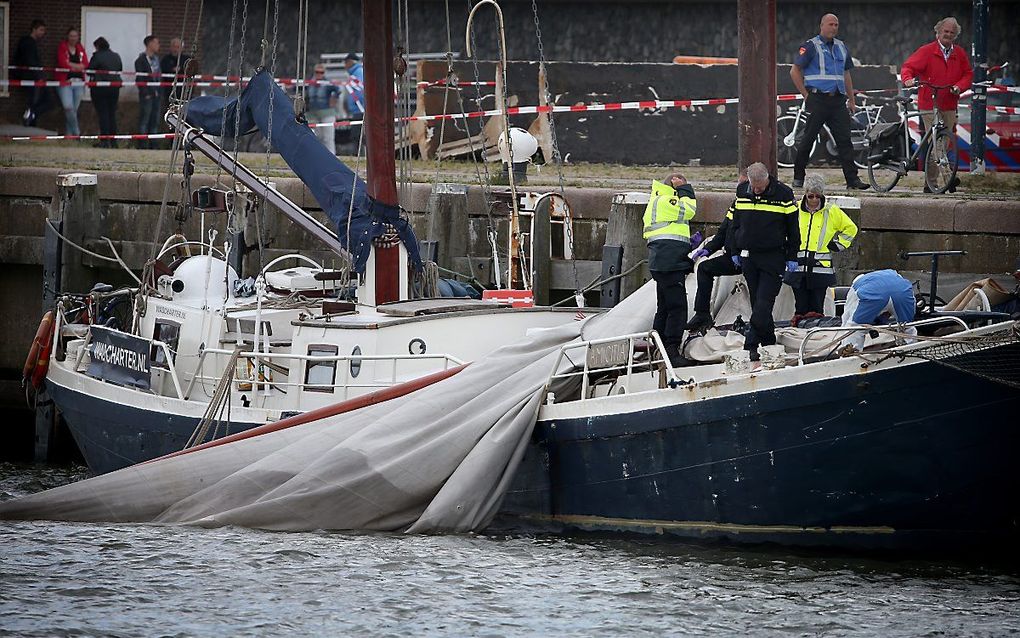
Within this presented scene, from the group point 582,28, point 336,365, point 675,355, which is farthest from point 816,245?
point 582,28

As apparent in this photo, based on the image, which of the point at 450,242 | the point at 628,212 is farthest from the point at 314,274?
the point at 628,212

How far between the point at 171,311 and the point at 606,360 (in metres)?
5.18

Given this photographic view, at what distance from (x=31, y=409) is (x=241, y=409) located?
622cm

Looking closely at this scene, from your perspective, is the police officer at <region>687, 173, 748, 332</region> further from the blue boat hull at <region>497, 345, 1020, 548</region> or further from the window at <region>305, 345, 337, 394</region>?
the window at <region>305, 345, 337, 394</region>

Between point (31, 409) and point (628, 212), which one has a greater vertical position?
point (628, 212)

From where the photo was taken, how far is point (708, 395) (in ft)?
40.6

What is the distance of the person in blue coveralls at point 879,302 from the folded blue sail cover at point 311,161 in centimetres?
510

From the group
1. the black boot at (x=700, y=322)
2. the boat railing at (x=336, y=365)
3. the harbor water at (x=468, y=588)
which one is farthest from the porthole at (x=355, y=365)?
the black boot at (x=700, y=322)

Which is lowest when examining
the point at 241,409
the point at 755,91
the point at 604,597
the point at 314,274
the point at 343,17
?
the point at 604,597

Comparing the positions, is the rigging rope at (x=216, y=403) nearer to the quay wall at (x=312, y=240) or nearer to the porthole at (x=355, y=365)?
the porthole at (x=355, y=365)

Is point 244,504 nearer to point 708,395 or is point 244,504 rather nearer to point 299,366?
point 299,366

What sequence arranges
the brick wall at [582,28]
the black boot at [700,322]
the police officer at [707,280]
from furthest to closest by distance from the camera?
the brick wall at [582,28] → the black boot at [700,322] → the police officer at [707,280]

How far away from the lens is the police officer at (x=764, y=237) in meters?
12.9

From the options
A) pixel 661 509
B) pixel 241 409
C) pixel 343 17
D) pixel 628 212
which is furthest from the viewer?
pixel 343 17
